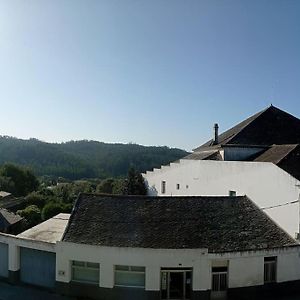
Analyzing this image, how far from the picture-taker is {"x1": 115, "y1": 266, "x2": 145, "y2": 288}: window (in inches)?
808

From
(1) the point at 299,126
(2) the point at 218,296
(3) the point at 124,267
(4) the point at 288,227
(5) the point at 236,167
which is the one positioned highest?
(1) the point at 299,126

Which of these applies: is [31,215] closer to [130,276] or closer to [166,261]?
[130,276]

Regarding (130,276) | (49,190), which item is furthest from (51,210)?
(49,190)

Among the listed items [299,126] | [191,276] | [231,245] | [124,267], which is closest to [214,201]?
[231,245]

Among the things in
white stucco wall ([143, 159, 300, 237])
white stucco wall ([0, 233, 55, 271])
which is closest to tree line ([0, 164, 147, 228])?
white stucco wall ([143, 159, 300, 237])

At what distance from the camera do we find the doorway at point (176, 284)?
20.5 metres

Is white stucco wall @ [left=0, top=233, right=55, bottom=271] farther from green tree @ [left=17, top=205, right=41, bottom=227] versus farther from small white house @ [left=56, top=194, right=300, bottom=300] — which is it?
green tree @ [left=17, top=205, right=41, bottom=227]

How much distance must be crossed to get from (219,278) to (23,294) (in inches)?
397

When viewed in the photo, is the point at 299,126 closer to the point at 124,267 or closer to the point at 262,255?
the point at 262,255

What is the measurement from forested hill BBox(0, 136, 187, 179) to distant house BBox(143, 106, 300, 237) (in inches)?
3416

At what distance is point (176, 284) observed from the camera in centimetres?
2066

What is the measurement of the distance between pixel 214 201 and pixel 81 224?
7.88 metres

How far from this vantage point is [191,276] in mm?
20594

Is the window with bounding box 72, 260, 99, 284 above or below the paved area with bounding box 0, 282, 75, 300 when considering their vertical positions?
above
